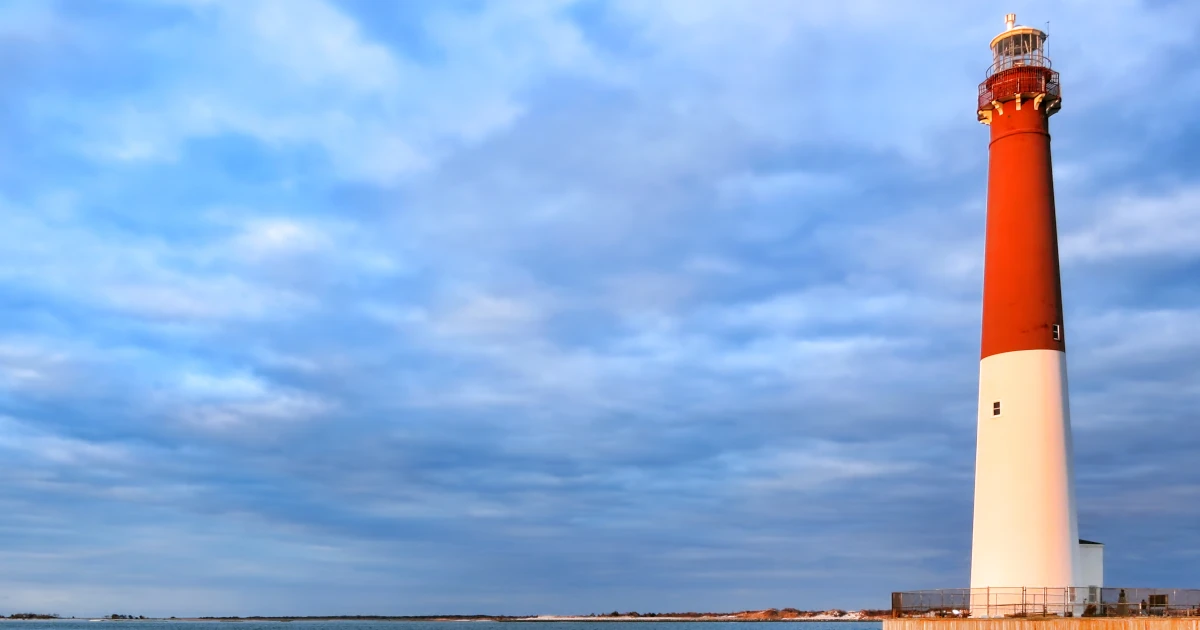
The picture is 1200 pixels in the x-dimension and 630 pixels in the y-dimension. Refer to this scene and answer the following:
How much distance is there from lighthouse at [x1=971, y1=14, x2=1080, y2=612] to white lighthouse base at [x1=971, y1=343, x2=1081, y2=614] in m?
0.03

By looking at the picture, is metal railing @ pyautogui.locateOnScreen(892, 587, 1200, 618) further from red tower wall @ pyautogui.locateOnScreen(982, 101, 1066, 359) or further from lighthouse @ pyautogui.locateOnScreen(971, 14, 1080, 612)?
red tower wall @ pyautogui.locateOnScreen(982, 101, 1066, 359)

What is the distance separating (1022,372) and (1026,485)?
3.40 meters

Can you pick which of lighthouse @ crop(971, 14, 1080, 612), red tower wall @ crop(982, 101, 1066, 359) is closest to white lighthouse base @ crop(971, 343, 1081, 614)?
lighthouse @ crop(971, 14, 1080, 612)

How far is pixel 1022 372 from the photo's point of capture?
33812 mm

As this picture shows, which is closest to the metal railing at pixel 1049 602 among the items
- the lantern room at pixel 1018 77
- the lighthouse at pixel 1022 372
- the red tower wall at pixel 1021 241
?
the lighthouse at pixel 1022 372

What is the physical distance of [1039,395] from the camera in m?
33.6

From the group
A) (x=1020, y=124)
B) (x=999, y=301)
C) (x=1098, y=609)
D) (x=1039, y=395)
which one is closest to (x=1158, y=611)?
(x=1098, y=609)

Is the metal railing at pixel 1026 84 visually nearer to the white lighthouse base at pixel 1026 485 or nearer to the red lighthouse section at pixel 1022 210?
the red lighthouse section at pixel 1022 210

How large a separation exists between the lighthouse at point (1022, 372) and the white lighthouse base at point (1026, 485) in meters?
0.03

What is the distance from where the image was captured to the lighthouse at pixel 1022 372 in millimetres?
33031

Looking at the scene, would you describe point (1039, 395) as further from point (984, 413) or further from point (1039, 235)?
point (1039, 235)

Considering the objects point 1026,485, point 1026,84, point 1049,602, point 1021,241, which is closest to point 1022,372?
point 1026,485

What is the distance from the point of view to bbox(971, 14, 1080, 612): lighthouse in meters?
33.0

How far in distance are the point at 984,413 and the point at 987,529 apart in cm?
358
